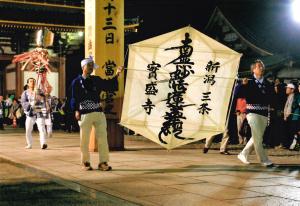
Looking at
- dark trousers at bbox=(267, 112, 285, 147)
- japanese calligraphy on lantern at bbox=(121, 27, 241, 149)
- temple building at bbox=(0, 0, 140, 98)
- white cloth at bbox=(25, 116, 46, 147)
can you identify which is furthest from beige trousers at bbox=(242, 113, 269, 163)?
temple building at bbox=(0, 0, 140, 98)

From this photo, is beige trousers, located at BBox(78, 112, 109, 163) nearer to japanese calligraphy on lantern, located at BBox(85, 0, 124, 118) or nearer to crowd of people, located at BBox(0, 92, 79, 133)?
japanese calligraphy on lantern, located at BBox(85, 0, 124, 118)

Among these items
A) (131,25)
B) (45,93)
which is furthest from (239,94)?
(131,25)

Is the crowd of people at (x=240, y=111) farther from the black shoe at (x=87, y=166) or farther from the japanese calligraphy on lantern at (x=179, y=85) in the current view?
the japanese calligraphy on lantern at (x=179, y=85)

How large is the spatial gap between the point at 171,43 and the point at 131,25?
13.1 meters

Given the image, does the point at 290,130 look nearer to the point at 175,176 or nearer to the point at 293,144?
the point at 293,144

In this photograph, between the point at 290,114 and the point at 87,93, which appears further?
the point at 290,114

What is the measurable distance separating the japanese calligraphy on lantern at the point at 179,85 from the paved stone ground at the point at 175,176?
819 mm

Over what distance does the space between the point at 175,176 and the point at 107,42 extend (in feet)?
16.3

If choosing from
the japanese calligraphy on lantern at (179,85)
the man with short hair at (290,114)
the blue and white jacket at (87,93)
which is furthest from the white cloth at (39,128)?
the man with short hair at (290,114)

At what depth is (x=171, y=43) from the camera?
9039 mm

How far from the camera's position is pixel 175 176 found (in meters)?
8.01

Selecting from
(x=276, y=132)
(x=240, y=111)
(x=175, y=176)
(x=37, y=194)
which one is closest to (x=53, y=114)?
(x=240, y=111)

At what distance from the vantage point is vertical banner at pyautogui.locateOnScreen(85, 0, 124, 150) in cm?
1177

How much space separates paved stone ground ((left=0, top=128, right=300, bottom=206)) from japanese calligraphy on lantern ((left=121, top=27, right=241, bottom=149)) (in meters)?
0.82
